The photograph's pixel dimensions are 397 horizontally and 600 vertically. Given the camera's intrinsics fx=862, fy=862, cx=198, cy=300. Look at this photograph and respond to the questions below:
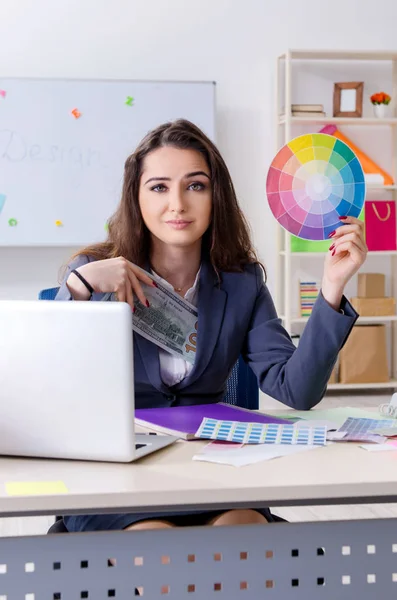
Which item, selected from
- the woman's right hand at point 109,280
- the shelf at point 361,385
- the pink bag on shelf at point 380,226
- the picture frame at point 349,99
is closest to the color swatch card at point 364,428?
the woman's right hand at point 109,280

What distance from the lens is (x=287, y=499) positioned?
1.14 m

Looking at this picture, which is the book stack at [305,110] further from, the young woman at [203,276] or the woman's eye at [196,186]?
the woman's eye at [196,186]

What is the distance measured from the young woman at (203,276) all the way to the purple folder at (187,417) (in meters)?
0.12

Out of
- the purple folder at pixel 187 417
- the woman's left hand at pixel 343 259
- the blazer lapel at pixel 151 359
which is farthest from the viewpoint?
the blazer lapel at pixel 151 359

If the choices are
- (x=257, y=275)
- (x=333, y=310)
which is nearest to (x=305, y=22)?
(x=257, y=275)

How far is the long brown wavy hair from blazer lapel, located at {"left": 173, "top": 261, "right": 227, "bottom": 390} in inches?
2.0

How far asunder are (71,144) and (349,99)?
179cm

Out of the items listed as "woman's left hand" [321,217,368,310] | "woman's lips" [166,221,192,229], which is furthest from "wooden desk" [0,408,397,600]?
"woman's lips" [166,221,192,229]

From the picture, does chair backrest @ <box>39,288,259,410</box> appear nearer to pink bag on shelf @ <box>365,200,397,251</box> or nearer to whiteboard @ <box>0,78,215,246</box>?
whiteboard @ <box>0,78,215,246</box>

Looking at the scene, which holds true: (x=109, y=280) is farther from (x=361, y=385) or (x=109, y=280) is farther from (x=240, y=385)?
(x=361, y=385)

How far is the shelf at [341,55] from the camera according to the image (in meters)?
5.31

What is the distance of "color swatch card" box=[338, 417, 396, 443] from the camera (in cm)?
144

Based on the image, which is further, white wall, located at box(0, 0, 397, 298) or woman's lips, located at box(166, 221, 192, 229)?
white wall, located at box(0, 0, 397, 298)

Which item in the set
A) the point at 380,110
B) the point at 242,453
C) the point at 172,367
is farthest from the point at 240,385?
the point at 380,110
